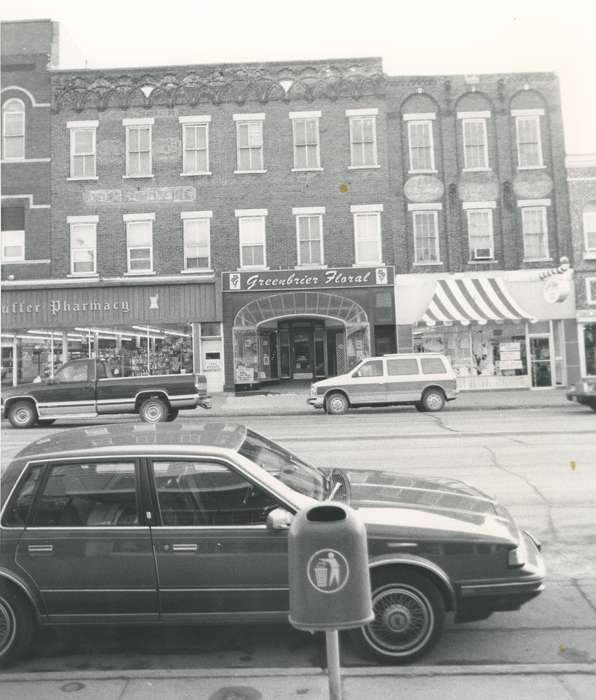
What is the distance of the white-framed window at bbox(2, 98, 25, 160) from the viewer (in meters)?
25.9

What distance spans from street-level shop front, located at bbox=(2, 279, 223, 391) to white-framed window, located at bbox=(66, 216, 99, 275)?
2.67ft

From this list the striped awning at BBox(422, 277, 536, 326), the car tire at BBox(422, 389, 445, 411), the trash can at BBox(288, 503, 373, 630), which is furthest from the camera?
the striped awning at BBox(422, 277, 536, 326)

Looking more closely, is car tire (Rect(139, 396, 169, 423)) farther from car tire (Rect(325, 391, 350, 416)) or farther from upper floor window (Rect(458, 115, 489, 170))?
upper floor window (Rect(458, 115, 489, 170))

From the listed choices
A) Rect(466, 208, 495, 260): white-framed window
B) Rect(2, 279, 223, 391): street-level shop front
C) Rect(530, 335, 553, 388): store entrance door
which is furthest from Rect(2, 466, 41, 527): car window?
Rect(530, 335, 553, 388): store entrance door

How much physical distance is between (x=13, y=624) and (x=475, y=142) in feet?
81.7

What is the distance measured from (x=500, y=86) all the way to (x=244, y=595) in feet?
83.4

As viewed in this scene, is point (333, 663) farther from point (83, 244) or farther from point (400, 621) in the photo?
point (83, 244)

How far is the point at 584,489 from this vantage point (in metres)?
8.48

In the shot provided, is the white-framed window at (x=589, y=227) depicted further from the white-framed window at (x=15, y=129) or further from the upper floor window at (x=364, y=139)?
the white-framed window at (x=15, y=129)

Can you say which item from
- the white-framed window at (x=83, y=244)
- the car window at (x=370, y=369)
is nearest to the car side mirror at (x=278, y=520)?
the car window at (x=370, y=369)

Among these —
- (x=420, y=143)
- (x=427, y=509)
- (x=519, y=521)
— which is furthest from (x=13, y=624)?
(x=420, y=143)

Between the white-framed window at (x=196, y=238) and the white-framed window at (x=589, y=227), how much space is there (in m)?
14.1

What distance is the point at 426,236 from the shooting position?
2547 cm

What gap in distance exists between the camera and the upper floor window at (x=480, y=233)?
1000 inches
